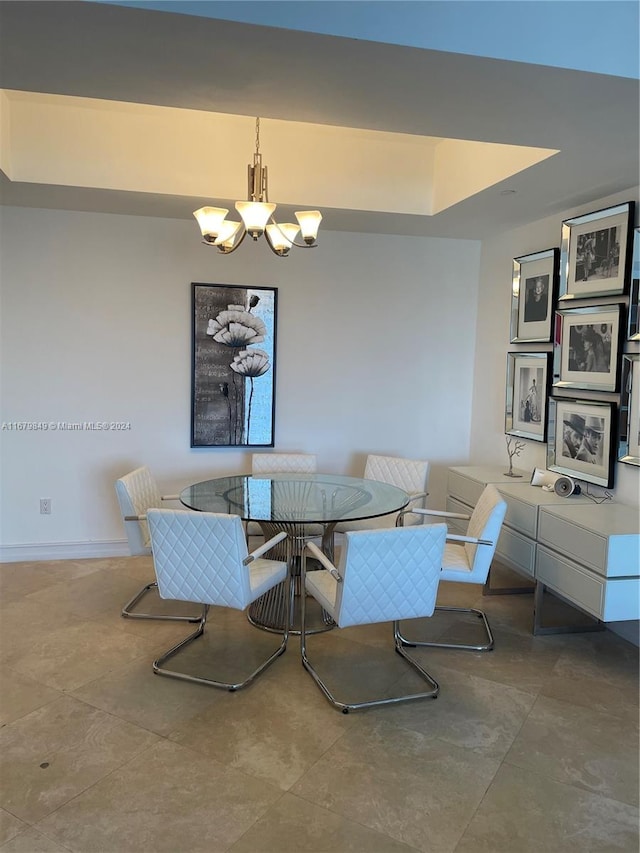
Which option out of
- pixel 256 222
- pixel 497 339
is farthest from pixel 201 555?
pixel 497 339

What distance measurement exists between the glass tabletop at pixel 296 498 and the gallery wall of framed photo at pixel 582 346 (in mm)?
1145

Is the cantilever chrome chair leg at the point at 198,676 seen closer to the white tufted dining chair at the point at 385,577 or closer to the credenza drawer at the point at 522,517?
the white tufted dining chair at the point at 385,577

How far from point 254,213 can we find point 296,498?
1.53 meters

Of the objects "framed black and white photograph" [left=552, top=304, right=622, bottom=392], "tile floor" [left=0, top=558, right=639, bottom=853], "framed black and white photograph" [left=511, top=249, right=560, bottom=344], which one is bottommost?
"tile floor" [left=0, top=558, right=639, bottom=853]

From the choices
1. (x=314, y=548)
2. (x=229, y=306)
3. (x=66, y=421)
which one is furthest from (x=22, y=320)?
(x=314, y=548)

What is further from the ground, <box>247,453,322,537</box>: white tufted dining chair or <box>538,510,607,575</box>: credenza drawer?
<box>247,453,322,537</box>: white tufted dining chair

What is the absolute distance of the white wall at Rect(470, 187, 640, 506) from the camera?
13.2 ft

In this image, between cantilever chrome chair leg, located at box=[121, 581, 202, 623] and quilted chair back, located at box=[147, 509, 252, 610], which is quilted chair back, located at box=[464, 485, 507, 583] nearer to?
quilted chair back, located at box=[147, 509, 252, 610]

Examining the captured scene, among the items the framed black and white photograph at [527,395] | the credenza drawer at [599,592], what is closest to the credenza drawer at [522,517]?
the credenza drawer at [599,592]

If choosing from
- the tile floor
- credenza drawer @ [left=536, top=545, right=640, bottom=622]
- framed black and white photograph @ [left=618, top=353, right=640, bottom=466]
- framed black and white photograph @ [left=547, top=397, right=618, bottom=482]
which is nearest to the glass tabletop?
the tile floor

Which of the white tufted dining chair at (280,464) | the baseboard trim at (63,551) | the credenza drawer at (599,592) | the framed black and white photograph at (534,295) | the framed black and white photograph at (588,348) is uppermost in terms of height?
the framed black and white photograph at (534,295)

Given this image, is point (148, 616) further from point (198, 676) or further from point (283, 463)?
point (283, 463)

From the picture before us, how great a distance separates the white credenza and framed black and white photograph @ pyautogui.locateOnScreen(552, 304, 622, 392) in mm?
692

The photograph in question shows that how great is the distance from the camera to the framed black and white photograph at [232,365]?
14.3 ft
